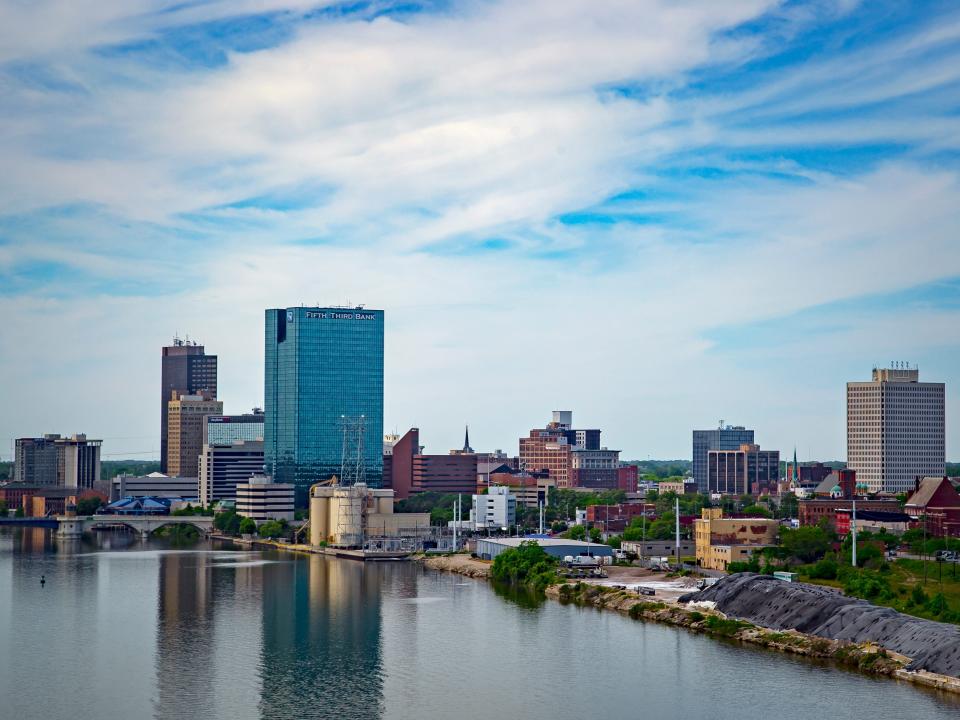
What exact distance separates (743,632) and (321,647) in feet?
69.1

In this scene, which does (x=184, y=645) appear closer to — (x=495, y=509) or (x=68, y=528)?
(x=495, y=509)

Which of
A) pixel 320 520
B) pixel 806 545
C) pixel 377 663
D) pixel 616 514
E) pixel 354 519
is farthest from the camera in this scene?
pixel 616 514

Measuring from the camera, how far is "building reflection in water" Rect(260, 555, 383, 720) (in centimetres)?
5381

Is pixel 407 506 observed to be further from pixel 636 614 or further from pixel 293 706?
pixel 293 706

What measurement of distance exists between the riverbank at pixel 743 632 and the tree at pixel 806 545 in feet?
53.7

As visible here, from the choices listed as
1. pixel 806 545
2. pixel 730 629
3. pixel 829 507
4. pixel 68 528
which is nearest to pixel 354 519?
pixel 68 528

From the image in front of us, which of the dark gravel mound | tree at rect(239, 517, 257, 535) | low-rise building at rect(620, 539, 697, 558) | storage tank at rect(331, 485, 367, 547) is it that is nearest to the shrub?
the dark gravel mound

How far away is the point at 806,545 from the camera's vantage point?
325 ft

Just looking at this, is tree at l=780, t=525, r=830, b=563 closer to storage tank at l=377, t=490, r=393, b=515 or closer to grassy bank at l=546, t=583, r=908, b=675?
grassy bank at l=546, t=583, r=908, b=675

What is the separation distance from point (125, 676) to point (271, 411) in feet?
418

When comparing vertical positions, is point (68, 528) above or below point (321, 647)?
below

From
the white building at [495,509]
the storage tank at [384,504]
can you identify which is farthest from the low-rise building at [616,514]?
the storage tank at [384,504]

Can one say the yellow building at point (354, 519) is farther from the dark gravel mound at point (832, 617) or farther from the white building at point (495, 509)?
the dark gravel mound at point (832, 617)

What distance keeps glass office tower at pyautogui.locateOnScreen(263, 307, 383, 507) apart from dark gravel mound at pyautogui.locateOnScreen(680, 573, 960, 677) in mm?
107379
